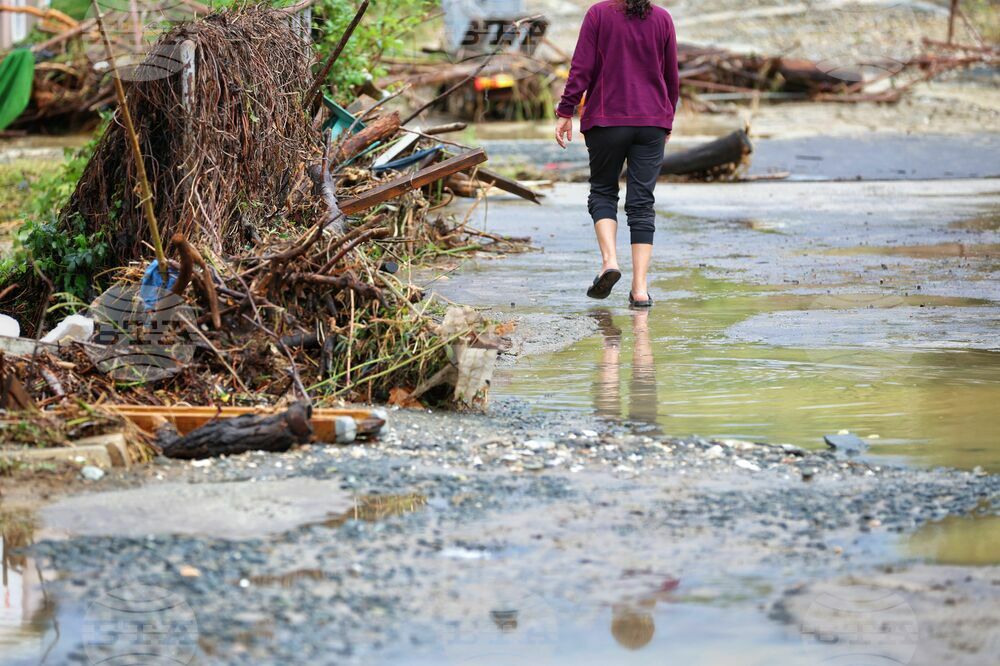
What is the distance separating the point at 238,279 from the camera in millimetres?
5941

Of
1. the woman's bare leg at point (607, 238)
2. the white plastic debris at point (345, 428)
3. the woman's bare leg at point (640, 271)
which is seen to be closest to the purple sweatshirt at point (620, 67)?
the woman's bare leg at point (607, 238)

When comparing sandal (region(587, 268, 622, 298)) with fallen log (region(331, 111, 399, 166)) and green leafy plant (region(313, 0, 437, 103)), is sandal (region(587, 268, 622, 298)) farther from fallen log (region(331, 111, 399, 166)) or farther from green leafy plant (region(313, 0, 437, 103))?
green leafy plant (region(313, 0, 437, 103))

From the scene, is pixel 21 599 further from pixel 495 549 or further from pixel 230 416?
pixel 230 416

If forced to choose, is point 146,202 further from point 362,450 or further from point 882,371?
point 882,371

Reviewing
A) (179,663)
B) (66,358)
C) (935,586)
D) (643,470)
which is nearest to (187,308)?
(66,358)

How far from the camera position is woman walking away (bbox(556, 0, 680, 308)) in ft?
26.9

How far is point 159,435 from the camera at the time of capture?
16.6 ft

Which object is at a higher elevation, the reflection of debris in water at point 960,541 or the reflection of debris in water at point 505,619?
the reflection of debris in water at point 505,619

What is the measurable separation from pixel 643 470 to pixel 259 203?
9.82 feet

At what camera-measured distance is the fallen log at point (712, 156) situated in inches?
597

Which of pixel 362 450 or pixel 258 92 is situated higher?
pixel 258 92

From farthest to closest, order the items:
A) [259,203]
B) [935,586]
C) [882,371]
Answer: [259,203], [882,371], [935,586]

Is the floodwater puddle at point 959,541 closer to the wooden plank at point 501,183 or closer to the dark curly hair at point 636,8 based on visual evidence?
the dark curly hair at point 636,8

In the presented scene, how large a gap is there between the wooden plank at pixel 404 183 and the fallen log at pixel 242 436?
3005 millimetres
